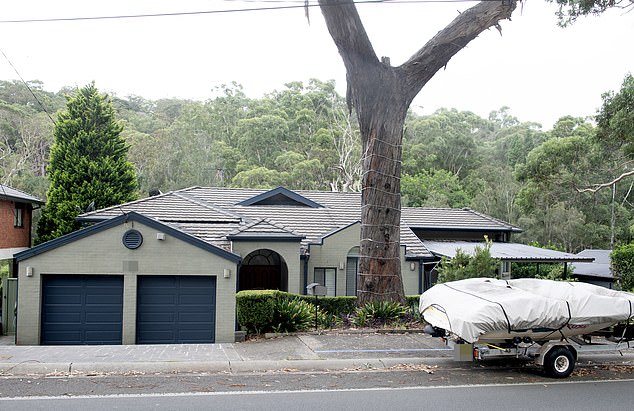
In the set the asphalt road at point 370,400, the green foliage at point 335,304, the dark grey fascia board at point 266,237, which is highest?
the dark grey fascia board at point 266,237

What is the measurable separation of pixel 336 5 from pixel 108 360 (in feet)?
33.0

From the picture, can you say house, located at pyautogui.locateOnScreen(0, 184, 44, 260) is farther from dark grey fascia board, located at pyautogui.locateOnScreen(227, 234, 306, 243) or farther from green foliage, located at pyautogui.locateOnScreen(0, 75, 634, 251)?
dark grey fascia board, located at pyautogui.locateOnScreen(227, 234, 306, 243)

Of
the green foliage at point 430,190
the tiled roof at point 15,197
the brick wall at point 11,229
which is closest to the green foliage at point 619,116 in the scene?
the tiled roof at point 15,197

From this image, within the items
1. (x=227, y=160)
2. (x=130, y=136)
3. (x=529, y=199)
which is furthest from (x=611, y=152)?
(x=130, y=136)

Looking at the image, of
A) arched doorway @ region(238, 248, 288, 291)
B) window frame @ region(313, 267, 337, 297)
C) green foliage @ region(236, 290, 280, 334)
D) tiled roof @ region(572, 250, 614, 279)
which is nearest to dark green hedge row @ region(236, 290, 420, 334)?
green foliage @ region(236, 290, 280, 334)

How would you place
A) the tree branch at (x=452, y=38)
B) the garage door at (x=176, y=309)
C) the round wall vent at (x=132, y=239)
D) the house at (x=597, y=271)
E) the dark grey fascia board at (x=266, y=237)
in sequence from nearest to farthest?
the tree branch at (x=452, y=38), the round wall vent at (x=132, y=239), the garage door at (x=176, y=309), the dark grey fascia board at (x=266, y=237), the house at (x=597, y=271)

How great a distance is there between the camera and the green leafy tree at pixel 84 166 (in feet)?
104

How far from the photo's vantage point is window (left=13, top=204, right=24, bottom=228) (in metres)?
27.5

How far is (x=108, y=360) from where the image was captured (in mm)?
10648

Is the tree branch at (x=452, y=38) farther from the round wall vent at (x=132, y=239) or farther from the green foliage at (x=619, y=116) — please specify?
the round wall vent at (x=132, y=239)

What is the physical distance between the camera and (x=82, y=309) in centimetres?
1608

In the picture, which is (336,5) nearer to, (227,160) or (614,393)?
(614,393)

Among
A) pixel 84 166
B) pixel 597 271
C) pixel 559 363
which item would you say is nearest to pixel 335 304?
pixel 559 363

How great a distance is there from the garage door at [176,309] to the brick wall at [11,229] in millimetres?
13022
